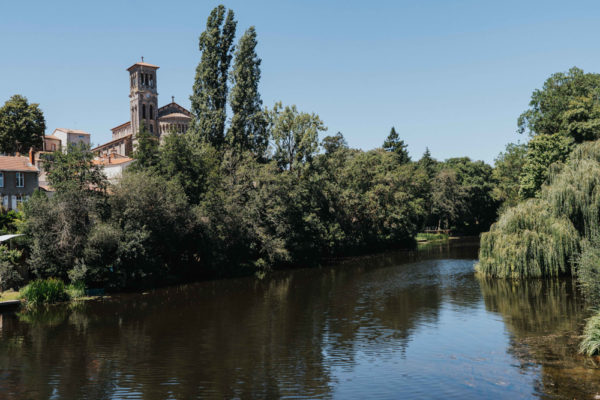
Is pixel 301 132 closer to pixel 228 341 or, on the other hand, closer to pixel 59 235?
pixel 59 235

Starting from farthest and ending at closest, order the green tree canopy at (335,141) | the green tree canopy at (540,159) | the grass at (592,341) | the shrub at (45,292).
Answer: the green tree canopy at (335,141) → the green tree canopy at (540,159) → the shrub at (45,292) → the grass at (592,341)

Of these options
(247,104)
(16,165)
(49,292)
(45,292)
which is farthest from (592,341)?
(16,165)

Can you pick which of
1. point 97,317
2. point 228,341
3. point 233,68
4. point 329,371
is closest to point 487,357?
point 329,371

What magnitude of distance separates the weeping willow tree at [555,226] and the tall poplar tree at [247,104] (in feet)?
113

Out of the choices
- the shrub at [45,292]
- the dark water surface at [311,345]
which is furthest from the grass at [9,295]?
the dark water surface at [311,345]

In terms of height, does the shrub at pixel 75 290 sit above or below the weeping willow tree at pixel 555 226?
below

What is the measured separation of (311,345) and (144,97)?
12515cm

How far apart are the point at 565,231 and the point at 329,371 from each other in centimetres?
2639

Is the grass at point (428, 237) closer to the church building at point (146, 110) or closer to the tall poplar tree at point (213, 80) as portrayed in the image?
the tall poplar tree at point (213, 80)

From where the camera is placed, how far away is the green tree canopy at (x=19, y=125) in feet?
258

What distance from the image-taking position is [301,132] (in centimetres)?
6575

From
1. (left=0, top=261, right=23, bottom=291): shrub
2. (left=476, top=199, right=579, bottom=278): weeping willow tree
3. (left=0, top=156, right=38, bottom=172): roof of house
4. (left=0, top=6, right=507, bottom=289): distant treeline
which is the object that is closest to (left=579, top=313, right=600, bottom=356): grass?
(left=476, top=199, right=579, bottom=278): weeping willow tree

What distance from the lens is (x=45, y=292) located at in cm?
3647

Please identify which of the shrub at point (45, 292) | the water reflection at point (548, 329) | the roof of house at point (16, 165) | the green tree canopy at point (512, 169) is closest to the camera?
the water reflection at point (548, 329)
